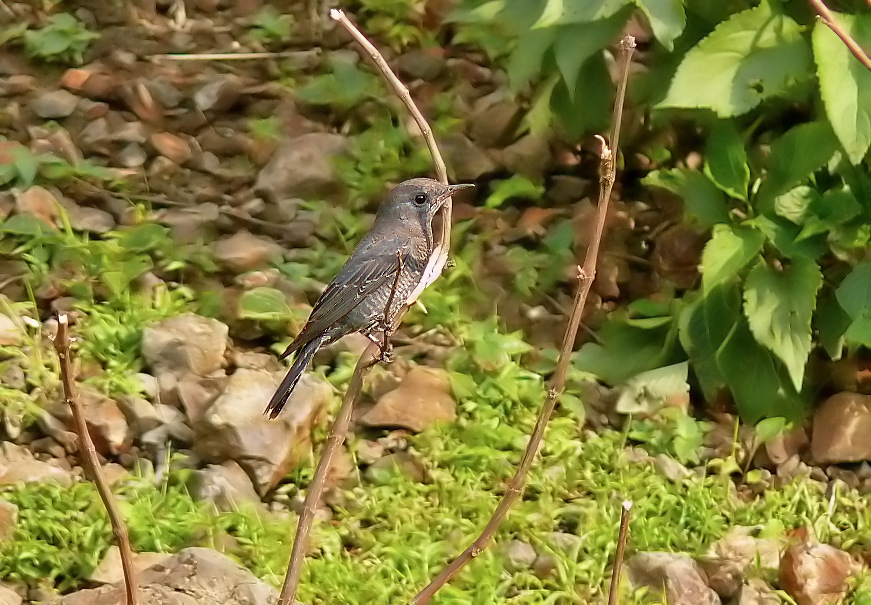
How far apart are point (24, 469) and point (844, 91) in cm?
225

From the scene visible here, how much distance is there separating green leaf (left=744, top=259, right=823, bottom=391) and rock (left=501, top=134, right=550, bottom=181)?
1329 mm

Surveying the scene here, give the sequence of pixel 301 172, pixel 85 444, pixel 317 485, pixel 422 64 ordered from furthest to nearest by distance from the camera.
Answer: pixel 422 64 < pixel 301 172 < pixel 317 485 < pixel 85 444

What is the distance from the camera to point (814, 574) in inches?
94.8

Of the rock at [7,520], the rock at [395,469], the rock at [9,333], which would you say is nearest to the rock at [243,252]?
the rock at [9,333]

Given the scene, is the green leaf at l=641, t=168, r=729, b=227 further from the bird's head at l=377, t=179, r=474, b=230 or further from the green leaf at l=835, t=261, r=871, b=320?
the bird's head at l=377, t=179, r=474, b=230

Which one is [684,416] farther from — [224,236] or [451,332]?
[224,236]

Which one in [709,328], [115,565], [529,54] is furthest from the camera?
[529,54]

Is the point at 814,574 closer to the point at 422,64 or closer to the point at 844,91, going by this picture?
the point at 844,91

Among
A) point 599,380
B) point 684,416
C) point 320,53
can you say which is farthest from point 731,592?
point 320,53

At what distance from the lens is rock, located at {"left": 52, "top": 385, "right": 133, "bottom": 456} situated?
269cm

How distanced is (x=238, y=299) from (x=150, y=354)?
41cm

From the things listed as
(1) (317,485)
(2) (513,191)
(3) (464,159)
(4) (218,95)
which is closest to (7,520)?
(1) (317,485)

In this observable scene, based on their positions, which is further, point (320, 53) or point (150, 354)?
point (320, 53)

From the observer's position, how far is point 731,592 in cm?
245
